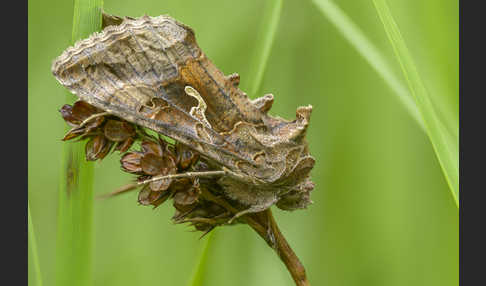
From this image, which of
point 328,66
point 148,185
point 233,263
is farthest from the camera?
point 328,66

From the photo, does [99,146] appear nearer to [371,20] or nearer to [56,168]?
[56,168]

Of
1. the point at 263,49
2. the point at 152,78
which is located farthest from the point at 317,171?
the point at 152,78

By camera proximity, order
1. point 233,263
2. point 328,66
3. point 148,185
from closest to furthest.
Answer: point 148,185, point 233,263, point 328,66

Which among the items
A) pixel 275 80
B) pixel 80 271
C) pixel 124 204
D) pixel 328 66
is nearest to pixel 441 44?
pixel 328 66

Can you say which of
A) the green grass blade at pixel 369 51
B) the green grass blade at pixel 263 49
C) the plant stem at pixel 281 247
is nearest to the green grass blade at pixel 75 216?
the plant stem at pixel 281 247

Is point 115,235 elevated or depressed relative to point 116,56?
depressed

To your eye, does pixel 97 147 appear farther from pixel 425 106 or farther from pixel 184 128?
pixel 425 106

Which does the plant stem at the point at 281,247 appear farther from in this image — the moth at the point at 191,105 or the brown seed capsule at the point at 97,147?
the brown seed capsule at the point at 97,147
